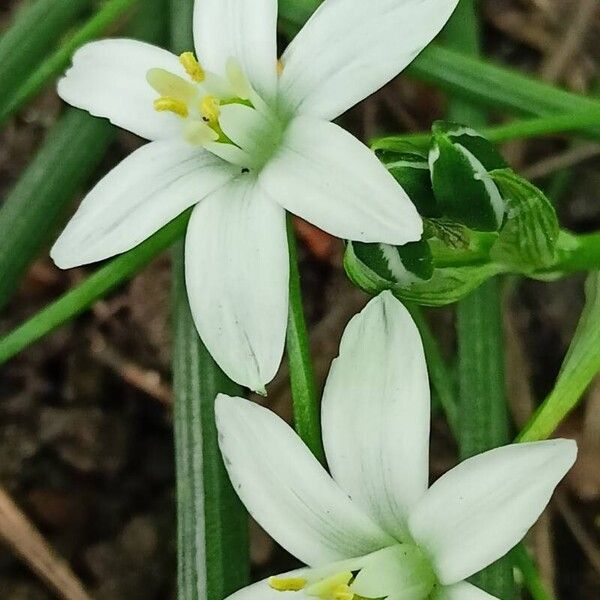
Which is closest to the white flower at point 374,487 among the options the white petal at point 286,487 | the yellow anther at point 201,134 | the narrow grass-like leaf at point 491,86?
the white petal at point 286,487

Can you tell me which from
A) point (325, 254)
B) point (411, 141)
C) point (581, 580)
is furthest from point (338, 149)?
point (581, 580)

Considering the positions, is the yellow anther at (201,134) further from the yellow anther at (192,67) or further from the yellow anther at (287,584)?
the yellow anther at (287,584)

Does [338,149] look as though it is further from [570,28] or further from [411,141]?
[570,28]

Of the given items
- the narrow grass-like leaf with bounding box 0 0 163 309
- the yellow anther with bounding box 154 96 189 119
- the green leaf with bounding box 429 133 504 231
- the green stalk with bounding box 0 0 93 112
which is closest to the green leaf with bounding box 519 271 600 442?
the green leaf with bounding box 429 133 504 231

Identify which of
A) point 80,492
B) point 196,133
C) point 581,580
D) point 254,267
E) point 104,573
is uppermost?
point 196,133

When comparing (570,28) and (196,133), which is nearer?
(196,133)

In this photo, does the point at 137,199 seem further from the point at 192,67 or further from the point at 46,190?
the point at 46,190
